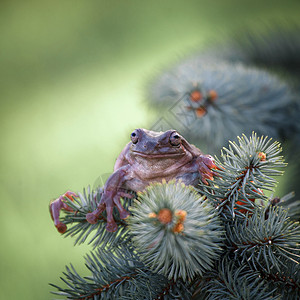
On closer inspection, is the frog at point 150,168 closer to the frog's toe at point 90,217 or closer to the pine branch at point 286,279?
the frog's toe at point 90,217

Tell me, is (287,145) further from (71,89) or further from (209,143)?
(71,89)

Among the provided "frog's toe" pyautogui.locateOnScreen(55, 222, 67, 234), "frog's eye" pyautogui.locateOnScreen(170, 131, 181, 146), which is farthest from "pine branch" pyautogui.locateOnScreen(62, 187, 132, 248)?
"frog's eye" pyautogui.locateOnScreen(170, 131, 181, 146)

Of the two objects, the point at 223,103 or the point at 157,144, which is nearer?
the point at 157,144

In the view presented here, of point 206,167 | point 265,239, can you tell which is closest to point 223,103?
point 206,167

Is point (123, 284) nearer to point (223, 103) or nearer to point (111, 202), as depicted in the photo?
point (111, 202)

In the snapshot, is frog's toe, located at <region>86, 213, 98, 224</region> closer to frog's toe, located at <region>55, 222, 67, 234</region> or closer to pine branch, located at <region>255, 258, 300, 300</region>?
frog's toe, located at <region>55, 222, 67, 234</region>

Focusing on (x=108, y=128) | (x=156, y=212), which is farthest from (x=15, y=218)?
(x=156, y=212)

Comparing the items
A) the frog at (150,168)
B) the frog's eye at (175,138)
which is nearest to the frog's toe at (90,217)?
the frog at (150,168)
